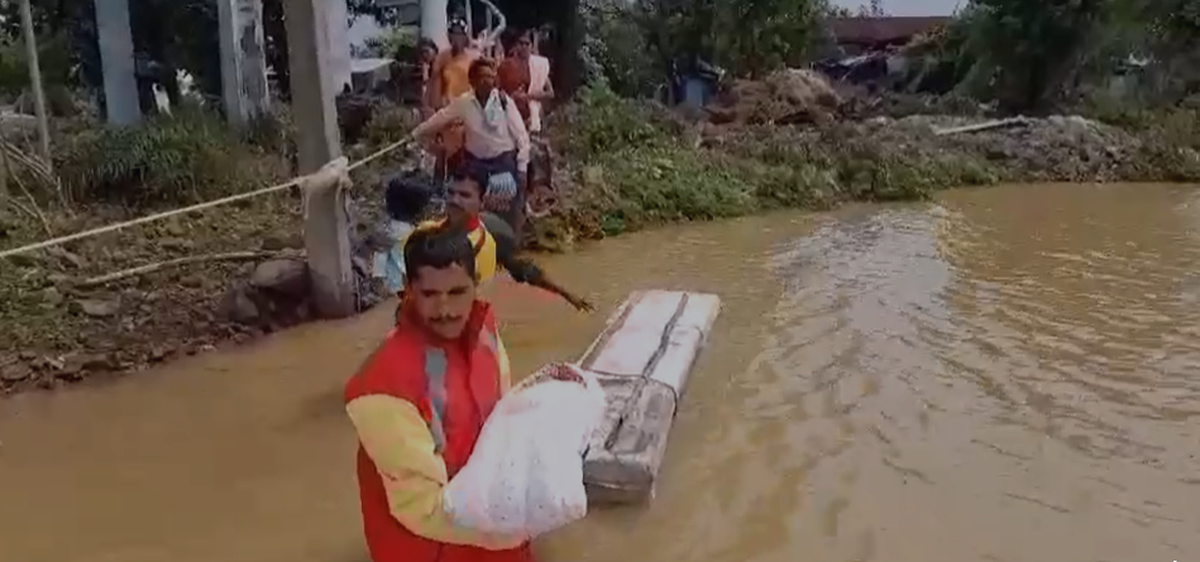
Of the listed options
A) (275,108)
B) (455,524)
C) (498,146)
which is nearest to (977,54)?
(275,108)

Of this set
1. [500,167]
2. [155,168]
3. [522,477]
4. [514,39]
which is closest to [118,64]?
[155,168]

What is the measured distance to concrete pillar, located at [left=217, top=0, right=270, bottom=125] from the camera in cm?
1352

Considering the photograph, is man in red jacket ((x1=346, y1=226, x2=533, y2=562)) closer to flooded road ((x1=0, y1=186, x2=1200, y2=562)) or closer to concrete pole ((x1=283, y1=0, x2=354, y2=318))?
flooded road ((x1=0, y1=186, x2=1200, y2=562))

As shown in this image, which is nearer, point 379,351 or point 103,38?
point 379,351

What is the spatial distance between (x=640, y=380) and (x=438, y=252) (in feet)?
8.92

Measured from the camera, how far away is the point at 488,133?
22.9 ft

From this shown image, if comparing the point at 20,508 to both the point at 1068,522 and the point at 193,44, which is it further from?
the point at 193,44

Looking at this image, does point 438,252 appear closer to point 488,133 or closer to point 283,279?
point 488,133

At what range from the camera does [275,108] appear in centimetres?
1333

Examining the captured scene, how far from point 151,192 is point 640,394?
21.4ft

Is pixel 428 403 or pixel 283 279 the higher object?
pixel 428 403

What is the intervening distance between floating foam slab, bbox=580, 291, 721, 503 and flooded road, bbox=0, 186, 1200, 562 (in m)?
0.15

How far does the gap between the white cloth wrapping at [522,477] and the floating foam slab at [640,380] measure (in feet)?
5.29

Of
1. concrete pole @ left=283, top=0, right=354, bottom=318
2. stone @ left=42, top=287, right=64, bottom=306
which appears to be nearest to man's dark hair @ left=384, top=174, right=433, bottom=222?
concrete pole @ left=283, top=0, right=354, bottom=318
